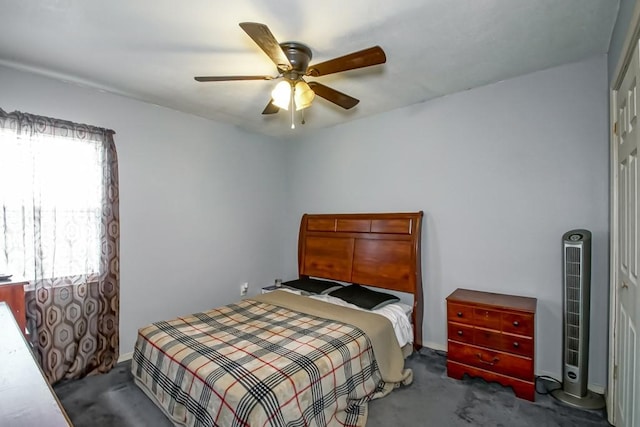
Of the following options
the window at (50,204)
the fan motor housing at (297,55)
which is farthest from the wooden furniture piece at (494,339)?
the window at (50,204)

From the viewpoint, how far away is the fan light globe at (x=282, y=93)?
2059 mm

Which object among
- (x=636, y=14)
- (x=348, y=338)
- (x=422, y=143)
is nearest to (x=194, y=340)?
(x=348, y=338)

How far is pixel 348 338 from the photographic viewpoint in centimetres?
229

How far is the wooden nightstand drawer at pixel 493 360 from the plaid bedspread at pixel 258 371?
705 millimetres

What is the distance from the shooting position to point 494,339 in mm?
2418

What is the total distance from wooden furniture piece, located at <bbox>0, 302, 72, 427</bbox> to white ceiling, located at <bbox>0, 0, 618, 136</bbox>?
176 centimetres

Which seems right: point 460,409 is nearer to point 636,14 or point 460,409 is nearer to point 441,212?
point 441,212

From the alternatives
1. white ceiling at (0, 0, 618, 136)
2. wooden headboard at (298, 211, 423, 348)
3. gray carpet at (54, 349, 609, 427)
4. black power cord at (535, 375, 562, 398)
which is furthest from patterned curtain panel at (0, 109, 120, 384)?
black power cord at (535, 375, 562, 398)

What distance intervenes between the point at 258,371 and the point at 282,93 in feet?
5.68

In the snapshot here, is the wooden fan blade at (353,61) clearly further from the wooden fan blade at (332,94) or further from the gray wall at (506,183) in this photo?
the gray wall at (506,183)

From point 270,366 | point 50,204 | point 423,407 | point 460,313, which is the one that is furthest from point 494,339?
point 50,204

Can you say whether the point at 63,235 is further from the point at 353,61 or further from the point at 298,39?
the point at 353,61

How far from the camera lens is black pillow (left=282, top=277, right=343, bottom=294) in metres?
3.42

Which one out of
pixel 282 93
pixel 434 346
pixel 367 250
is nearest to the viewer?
pixel 282 93
